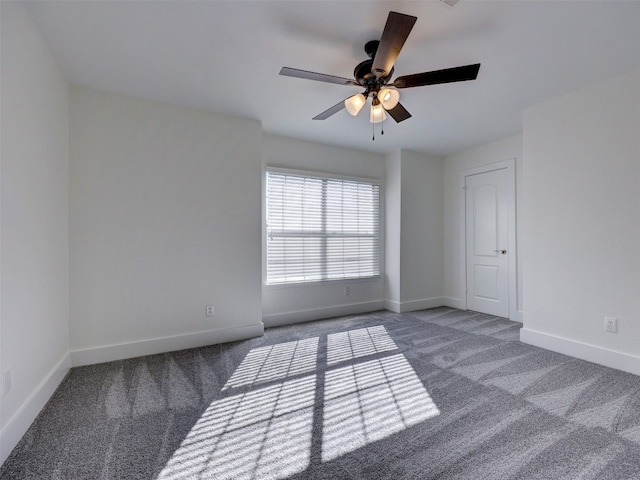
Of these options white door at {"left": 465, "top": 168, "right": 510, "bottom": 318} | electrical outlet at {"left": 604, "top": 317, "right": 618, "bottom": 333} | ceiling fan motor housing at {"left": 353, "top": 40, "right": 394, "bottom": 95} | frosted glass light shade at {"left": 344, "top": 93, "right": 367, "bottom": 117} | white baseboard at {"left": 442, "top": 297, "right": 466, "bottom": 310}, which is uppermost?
ceiling fan motor housing at {"left": 353, "top": 40, "right": 394, "bottom": 95}

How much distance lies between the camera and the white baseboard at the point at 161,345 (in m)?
2.77

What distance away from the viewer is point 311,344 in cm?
332

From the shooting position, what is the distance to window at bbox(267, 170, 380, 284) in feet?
13.3

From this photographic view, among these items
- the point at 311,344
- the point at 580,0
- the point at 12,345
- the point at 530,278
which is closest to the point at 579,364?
the point at 530,278

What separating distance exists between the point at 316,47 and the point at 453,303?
166 inches

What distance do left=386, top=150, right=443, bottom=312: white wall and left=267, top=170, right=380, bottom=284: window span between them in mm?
281

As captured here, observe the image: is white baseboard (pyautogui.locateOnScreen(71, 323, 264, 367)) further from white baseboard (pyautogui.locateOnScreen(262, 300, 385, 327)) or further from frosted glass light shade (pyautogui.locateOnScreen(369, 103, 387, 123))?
frosted glass light shade (pyautogui.locateOnScreen(369, 103, 387, 123))

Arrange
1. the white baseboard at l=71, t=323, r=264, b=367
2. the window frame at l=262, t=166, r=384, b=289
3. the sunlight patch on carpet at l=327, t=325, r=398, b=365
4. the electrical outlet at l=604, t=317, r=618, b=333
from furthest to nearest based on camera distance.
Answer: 1. the window frame at l=262, t=166, r=384, b=289
2. the sunlight patch on carpet at l=327, t=325, r=398, b=365
3. the white baseboard at l=71, t=323, r=264, b=367
4. the electrical outlet at l=604, t=317, r=618, b=333

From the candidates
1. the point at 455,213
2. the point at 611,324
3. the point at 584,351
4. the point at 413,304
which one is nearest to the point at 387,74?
the point at 611,324

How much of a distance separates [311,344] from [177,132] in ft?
8.48

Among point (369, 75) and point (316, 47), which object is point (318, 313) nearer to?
point (369, 75)

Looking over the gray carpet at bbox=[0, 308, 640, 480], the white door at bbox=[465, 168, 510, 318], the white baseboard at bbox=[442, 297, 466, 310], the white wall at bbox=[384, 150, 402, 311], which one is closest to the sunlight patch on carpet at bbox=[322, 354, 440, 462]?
the gray carpet at bbox=[0, 308, 640, 480]

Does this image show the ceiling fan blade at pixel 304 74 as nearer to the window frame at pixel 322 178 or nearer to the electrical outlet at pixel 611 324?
the window frame at pixel 322 178

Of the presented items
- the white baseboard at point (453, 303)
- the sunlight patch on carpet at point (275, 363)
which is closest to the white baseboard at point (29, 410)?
the sunlight patch on carpet at point (275, 363)
